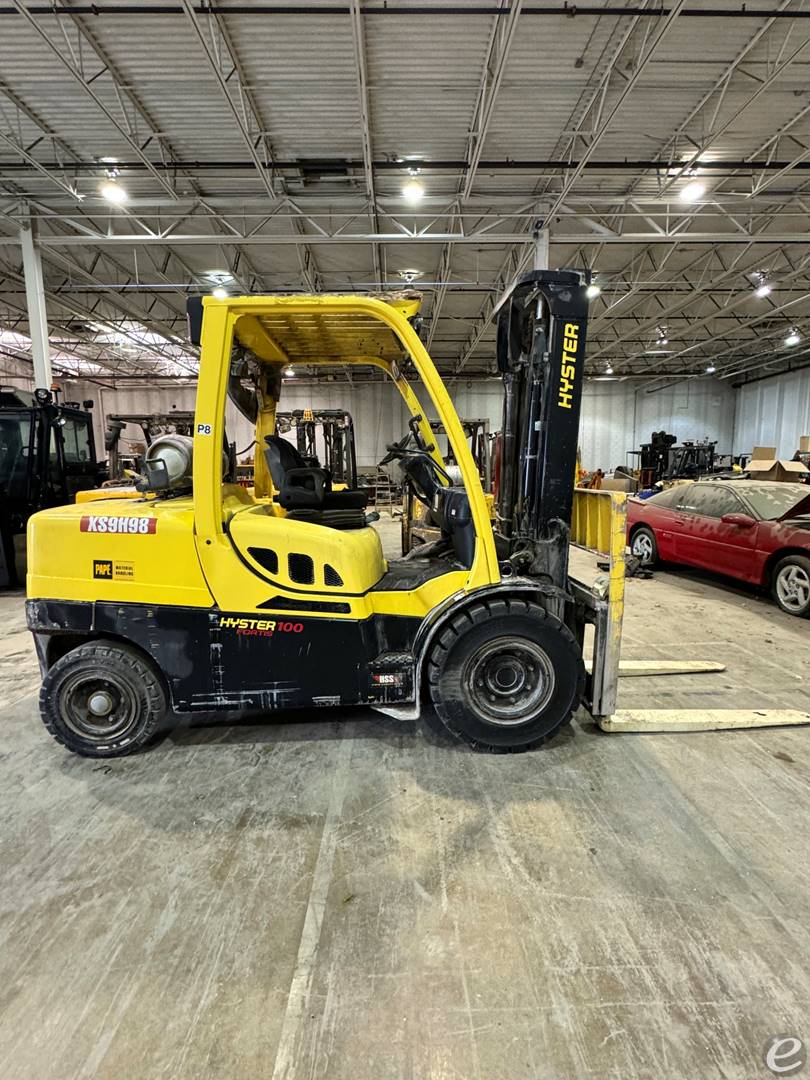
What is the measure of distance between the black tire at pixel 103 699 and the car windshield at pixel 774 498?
285 inches

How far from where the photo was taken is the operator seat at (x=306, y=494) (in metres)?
3.34

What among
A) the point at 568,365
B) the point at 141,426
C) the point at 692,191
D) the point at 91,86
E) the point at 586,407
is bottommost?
the point at 568,365

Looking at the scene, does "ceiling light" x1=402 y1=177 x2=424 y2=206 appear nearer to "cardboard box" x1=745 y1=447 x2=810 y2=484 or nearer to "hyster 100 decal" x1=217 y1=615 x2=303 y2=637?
"hyster 100 decal" x1=217 y1=615 x2=303 y2=637

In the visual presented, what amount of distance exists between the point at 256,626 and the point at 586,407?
26538mm

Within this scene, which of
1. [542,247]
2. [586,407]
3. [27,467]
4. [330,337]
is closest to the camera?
[330,337]

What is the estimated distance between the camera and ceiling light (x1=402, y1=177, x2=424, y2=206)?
27.9 feet

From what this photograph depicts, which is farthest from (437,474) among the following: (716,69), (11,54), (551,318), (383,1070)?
(11,54)

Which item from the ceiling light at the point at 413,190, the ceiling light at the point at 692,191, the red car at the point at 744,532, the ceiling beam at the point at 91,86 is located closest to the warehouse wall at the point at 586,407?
the ceiling light at the point at 692,191

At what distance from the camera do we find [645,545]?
8.53 meters

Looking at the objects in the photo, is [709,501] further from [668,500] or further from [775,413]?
[775,413]

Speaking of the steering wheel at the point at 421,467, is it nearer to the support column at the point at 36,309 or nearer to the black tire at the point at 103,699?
the black tire at the point at 103,699

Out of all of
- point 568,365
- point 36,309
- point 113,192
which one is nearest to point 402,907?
point 568,365

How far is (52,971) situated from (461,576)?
2.52 m

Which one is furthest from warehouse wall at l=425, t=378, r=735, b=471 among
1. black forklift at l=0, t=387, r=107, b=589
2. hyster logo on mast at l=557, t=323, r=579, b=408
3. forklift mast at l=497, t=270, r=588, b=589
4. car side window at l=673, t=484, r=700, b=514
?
hyster logo on mast at l=557, t=323, r=579, b=408
